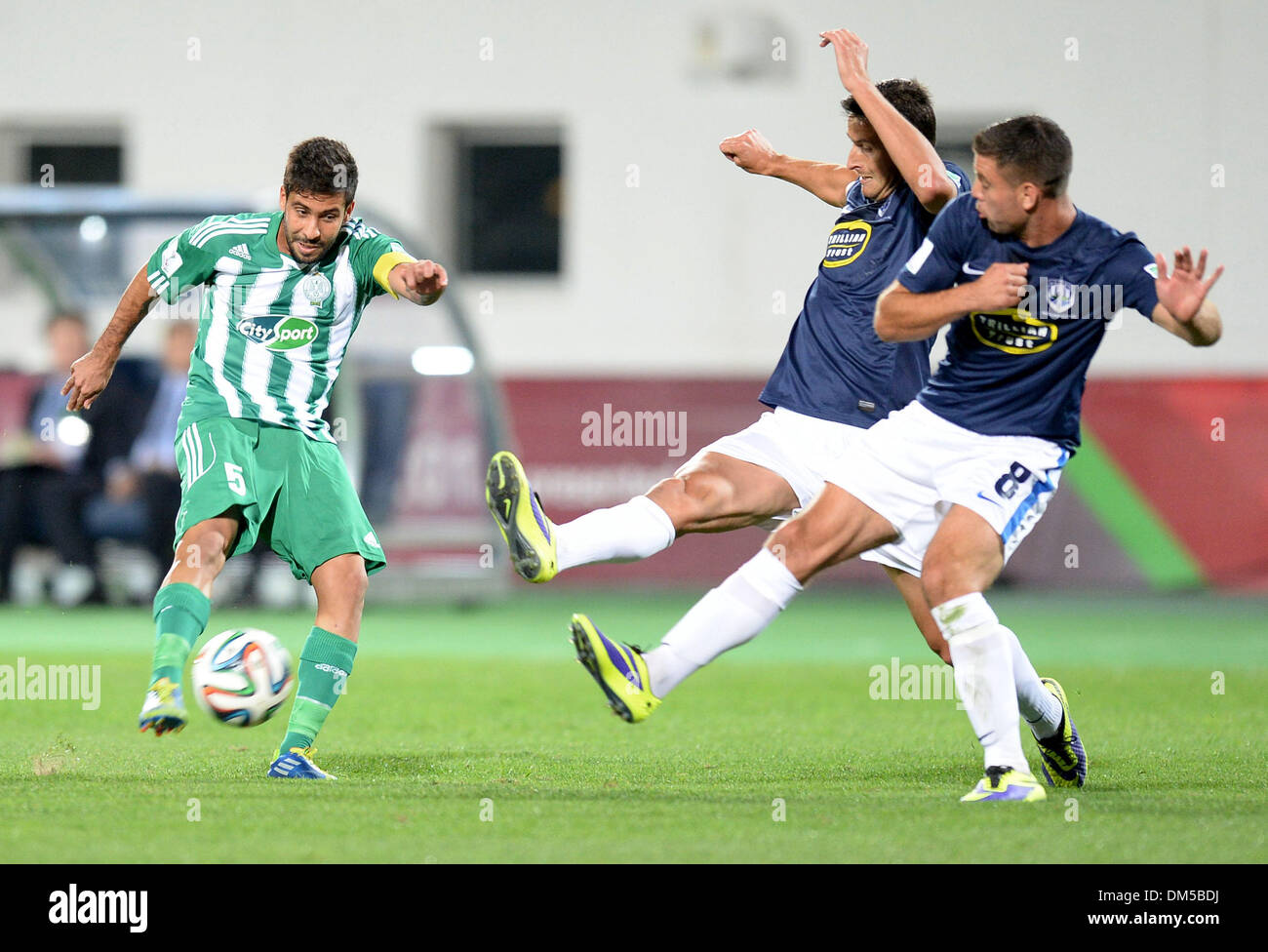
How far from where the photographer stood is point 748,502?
5281 mm

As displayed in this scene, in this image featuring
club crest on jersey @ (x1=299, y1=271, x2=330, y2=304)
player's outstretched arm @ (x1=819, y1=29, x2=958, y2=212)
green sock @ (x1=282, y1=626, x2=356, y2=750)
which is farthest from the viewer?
club crest on jersey @ (x1=299, y1=271, x2=330, y2=304)

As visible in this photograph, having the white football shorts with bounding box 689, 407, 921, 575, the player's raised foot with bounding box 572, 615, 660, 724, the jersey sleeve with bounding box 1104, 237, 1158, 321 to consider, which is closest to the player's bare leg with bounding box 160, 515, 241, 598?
the player's raised foot with bounding box 572, 615, 660, 724

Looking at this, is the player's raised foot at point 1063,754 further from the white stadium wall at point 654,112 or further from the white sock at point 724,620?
the white stadium wall at point 654,112

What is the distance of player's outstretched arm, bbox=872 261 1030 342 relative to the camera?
4.54 meters

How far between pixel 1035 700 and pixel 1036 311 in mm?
1109

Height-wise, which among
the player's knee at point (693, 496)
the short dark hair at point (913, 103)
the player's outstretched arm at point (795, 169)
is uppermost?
the short dark hair at point (913, 103)

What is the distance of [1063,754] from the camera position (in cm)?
520

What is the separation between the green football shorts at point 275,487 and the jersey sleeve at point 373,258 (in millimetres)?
509

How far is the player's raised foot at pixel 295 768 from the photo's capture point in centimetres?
519

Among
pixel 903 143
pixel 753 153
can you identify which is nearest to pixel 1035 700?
pixel 903 143

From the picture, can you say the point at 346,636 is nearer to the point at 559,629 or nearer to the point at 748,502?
the point at 748,502

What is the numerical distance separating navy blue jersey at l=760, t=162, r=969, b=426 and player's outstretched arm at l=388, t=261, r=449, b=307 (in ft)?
3.62

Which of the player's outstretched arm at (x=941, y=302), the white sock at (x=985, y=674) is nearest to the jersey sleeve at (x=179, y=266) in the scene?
the player's outstretched arm at (x=941, y=302)

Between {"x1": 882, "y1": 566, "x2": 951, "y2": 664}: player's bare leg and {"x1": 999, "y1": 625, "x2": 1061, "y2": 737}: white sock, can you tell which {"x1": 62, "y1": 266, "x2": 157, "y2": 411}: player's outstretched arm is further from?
{"x1": 999, "y1": 625, "x2": 1061, "y2": 737}: white sock
